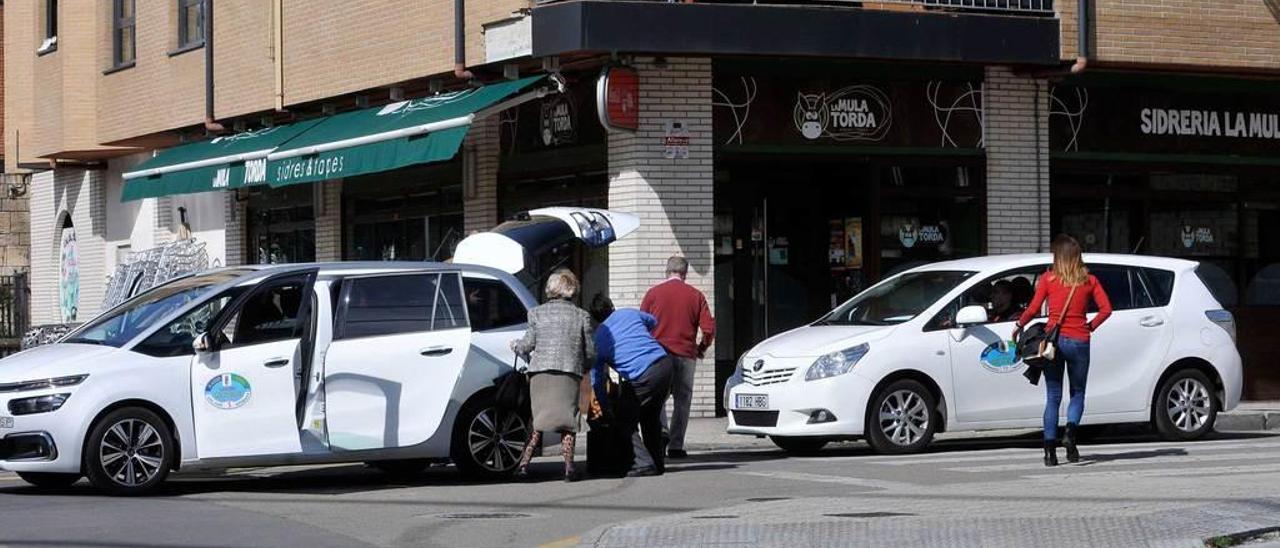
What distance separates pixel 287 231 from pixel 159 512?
640 inches

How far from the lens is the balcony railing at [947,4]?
20.8 meters

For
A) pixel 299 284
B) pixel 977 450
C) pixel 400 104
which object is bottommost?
pixel 977 450

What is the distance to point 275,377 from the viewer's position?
14.1m

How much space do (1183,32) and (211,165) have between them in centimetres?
1227

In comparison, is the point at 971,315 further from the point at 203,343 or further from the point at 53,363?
the point at 53,363

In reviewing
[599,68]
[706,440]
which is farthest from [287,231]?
[706,440]

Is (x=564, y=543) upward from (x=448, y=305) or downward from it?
downward

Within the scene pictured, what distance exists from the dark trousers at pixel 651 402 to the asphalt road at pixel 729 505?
262 millimetres

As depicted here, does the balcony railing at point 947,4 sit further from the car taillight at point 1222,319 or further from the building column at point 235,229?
the building column at point 235,229

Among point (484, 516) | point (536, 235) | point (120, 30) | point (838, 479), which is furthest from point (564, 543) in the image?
point (120, 30)

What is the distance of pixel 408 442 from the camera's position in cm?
1452

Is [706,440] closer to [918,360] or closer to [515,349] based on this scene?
[918,360]

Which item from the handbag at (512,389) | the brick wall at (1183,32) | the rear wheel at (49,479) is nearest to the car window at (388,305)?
the handbag at (512,389)

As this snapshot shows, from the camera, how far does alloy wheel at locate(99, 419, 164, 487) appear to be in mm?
13664
